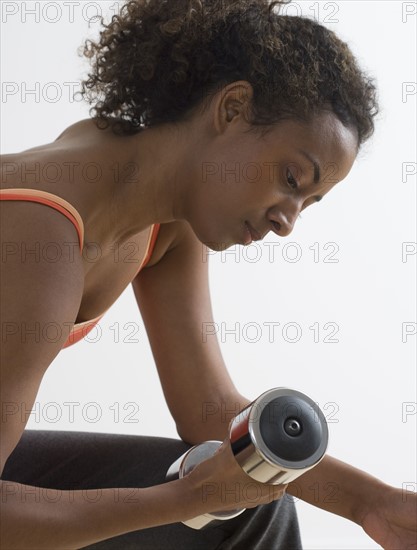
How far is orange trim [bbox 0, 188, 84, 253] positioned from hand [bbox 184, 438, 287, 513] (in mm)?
286

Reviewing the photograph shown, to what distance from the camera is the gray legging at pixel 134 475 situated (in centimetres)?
A: 120

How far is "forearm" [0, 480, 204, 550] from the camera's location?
868mm

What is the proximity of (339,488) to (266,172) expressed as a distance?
44 cm

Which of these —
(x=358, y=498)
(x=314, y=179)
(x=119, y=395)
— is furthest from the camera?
(x=119, y=395)

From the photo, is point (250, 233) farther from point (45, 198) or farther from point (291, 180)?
point (45, 198)

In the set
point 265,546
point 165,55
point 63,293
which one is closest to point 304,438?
point 63,293

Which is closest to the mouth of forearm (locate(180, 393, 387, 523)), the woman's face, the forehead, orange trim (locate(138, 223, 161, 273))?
the woman's face

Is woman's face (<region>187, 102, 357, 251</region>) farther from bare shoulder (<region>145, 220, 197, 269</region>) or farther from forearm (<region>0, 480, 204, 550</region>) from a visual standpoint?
forearm (<region>0, 480, 204, 550</region>)

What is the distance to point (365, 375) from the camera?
7.30 ft

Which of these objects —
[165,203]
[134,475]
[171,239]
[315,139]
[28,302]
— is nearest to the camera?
[28,302]

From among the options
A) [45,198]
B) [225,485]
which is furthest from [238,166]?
[225,485]

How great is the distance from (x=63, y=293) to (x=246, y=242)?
0.94ft

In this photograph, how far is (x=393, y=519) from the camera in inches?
44.5

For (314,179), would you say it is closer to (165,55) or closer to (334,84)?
(334,84)
